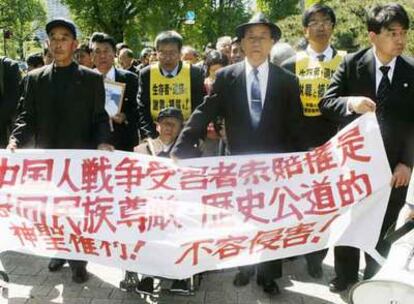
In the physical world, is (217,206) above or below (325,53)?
below

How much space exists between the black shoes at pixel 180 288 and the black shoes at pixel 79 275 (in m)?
0.81

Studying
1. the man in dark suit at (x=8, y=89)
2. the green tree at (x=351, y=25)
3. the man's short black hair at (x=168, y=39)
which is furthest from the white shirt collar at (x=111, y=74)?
the green tree at (x=351, y=25)

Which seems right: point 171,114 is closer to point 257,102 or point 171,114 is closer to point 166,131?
point 166,131

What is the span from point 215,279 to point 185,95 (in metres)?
1.72

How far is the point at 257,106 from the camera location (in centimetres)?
404

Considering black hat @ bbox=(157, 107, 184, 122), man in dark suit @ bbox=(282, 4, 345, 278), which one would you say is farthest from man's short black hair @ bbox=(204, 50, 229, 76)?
black hat @ bbox=(157, 107, 184, 122)

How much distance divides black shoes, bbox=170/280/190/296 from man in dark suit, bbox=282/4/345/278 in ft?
3.76

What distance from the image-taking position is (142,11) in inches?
1300

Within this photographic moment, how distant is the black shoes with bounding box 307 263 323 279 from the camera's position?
4.41 metres

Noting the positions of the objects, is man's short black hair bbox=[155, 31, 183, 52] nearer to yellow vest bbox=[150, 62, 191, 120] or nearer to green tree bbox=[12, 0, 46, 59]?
yellow vest bbox=[150, 62, 191, 120]

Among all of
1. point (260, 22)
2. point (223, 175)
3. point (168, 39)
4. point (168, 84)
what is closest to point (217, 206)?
point (223, 175)

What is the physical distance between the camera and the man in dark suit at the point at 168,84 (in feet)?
16.4

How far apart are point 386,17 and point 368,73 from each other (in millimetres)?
428

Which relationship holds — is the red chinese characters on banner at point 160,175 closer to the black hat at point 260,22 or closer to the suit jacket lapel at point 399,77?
the black hat at point 260,22
